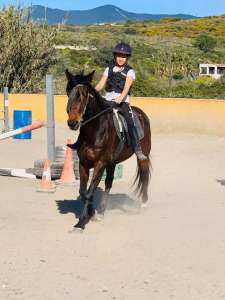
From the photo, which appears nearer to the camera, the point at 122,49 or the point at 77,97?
the point at 77,97

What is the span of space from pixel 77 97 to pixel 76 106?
4.2 inches

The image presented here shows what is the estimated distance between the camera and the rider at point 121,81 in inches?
319

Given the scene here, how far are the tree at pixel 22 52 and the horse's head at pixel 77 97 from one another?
21.0 metres

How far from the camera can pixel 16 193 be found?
396 inches

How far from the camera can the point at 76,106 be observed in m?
7.29

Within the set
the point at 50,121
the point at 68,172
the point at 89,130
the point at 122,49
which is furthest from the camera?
the point at 50,121

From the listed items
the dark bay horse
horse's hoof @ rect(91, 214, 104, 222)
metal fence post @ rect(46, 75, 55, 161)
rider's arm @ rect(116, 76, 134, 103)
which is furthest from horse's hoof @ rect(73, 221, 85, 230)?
metal fence post @ rect(46, 75, 55, 161)

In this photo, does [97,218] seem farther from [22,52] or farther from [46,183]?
[22,52]

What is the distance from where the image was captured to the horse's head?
7.24 m

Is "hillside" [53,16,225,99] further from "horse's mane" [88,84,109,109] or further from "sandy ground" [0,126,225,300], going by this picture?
"horse's mane" [88,84,109,109]

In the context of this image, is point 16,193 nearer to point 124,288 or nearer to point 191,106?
point 124,288

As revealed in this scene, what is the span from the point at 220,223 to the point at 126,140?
1.59 meters

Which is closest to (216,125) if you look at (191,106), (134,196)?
(191,106)

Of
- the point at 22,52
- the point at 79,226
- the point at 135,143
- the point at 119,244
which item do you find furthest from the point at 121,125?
the point at 22,52
